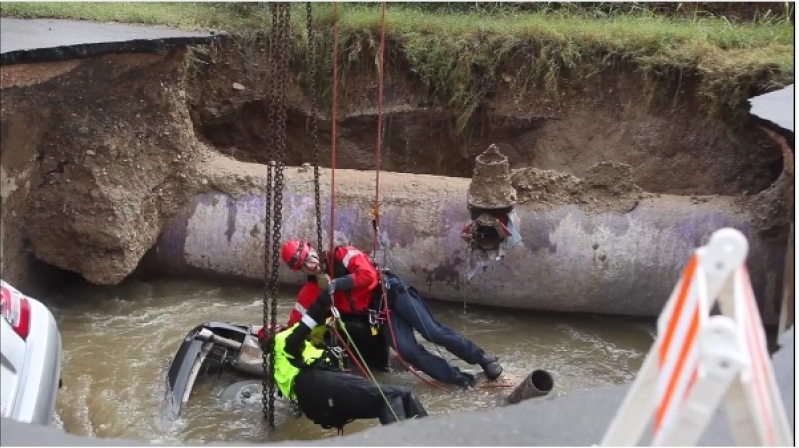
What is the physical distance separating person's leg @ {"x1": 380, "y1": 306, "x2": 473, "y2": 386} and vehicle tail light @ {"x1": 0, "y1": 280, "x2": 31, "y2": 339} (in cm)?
269

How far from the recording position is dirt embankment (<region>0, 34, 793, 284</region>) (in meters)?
6.80

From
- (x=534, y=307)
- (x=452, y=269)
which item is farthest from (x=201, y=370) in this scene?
(x=534, y=307)

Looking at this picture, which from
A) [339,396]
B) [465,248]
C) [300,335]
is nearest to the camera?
[339,396]

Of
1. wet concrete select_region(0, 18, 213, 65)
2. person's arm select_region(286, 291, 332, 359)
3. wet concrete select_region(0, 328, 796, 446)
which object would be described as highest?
wet concrete select_region(0, 18, 213, 65)

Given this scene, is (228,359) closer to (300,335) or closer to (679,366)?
(300,335)

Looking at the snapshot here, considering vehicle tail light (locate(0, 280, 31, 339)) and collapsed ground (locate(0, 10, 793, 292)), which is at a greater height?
collapsed ground (locate(0, 10, 793, 292))

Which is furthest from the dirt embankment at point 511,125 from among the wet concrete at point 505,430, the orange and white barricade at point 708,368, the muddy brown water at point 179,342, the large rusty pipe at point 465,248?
the orange and white barricade at point 708,368

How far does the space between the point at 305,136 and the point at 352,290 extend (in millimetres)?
4607

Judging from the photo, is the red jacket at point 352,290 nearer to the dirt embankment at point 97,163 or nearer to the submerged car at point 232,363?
the submerged car at point 232,363

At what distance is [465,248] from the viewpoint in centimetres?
738

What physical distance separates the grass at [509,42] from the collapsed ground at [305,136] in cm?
9

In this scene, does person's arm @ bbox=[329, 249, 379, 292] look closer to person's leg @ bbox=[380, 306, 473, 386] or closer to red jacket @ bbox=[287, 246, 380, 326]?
red jacket @ bbox=[287, 246, 380, 326]

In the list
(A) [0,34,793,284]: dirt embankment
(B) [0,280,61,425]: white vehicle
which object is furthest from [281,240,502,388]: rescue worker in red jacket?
(B) [0,280,61,425]: white vehicle

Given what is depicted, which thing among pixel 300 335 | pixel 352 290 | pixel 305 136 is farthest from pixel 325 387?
pixel 305 136
